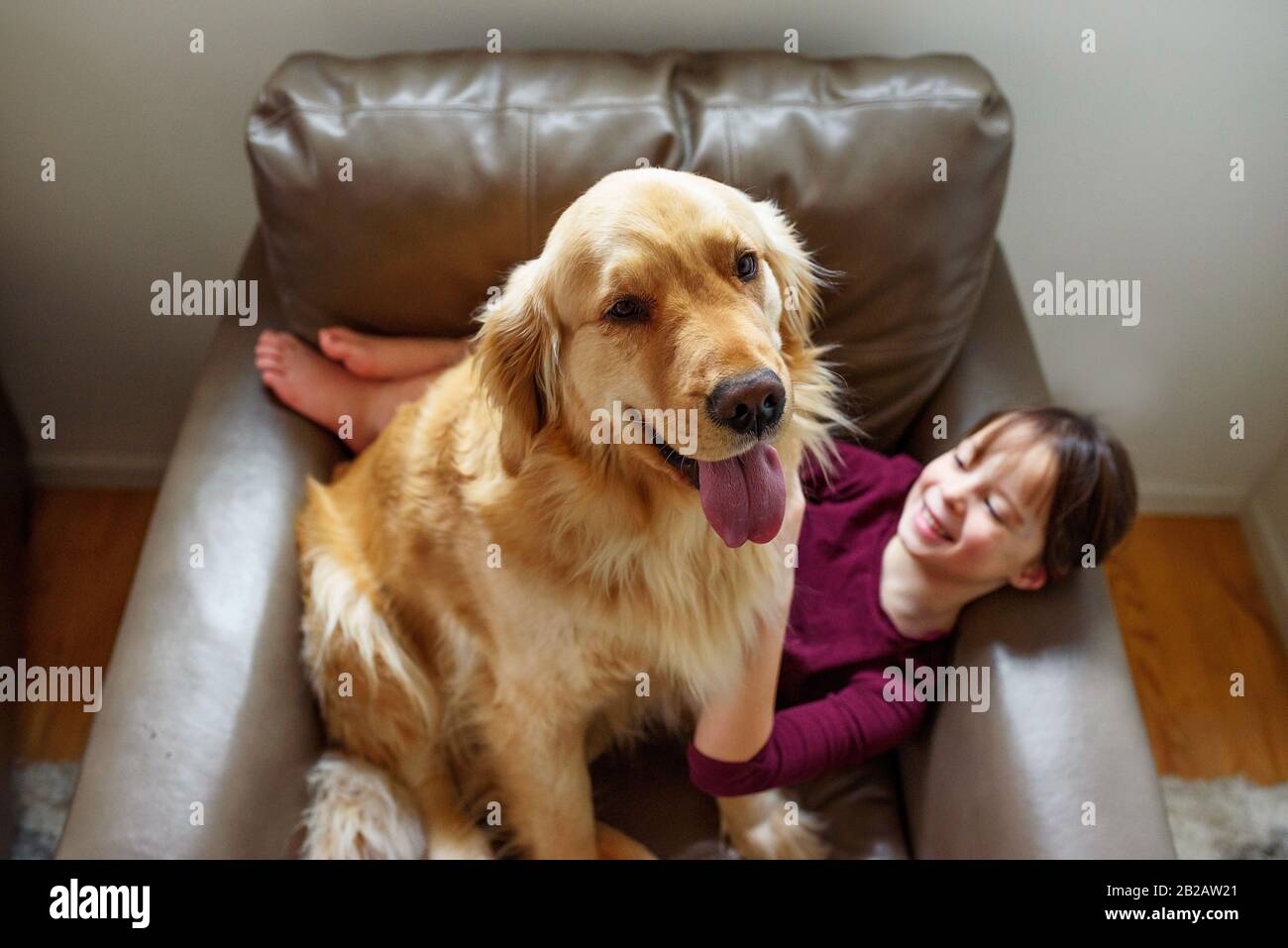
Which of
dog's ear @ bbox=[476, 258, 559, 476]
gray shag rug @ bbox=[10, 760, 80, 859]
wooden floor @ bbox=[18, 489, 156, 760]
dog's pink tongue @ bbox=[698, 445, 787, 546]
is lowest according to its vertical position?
gray shag rug @ bbox=[10, 760, 80, 859]

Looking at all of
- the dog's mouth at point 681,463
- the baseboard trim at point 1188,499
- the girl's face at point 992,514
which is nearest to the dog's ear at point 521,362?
the dog's mouth at point 681,463

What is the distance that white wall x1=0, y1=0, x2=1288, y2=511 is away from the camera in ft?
6.13

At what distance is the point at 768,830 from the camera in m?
1.61

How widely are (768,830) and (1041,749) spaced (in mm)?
433

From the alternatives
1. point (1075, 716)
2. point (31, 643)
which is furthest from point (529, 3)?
point (31, 643)

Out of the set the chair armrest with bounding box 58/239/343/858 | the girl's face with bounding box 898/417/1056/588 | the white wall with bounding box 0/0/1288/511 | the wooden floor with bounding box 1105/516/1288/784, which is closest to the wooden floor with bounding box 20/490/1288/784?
the wooden floor with bounding box 1105/516/1288/784

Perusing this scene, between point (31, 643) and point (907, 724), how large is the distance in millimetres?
1830

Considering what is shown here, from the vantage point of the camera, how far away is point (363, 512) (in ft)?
5.36

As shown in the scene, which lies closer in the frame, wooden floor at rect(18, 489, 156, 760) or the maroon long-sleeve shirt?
the maroon long-sleeve shirt

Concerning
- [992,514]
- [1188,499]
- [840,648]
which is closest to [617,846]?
[840,648]

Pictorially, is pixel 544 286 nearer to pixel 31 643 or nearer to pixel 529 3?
pixel 529 3

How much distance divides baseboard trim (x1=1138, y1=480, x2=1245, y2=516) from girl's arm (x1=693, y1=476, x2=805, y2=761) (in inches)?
60.2

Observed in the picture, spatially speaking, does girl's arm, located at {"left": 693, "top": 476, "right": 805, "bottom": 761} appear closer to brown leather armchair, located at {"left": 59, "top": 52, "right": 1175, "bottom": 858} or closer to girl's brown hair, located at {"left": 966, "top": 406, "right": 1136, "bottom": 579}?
brown leather armchair, located at {"left": 59, "top": 52, "right": 1175, "bottom": 858}
